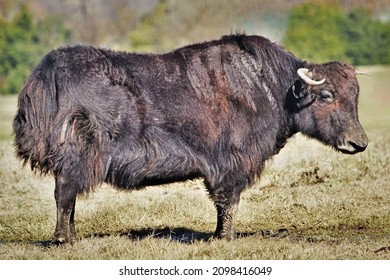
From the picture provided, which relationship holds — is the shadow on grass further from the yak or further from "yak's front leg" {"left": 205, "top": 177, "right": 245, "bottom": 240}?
the yak

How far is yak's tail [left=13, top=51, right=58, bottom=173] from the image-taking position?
28.5 feet

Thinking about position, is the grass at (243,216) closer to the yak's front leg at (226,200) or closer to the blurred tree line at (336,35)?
the yak's front leg at (226,200)

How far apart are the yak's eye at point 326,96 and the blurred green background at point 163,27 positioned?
652 inches

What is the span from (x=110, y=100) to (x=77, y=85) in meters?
0.42

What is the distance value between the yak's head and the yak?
0.04 feet

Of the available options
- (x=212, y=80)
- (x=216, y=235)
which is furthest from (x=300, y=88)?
(x=216, y=235)

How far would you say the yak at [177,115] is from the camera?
8.70m

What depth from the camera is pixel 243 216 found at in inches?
435

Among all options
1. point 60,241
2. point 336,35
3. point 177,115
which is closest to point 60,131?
point 60,241

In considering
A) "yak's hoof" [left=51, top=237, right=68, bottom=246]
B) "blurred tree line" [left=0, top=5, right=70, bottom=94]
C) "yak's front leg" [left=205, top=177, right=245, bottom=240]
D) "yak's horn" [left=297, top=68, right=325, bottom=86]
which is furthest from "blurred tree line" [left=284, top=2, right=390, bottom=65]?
"yak's hoof" [left=51, top=237, right=68, bottom=246]

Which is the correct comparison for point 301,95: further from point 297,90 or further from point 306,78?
point 306,78

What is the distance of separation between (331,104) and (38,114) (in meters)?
3.60

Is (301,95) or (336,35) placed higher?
(336,35)

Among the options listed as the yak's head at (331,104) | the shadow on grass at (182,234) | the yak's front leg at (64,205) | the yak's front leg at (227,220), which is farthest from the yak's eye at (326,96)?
the yak's front leg at (64,205)
